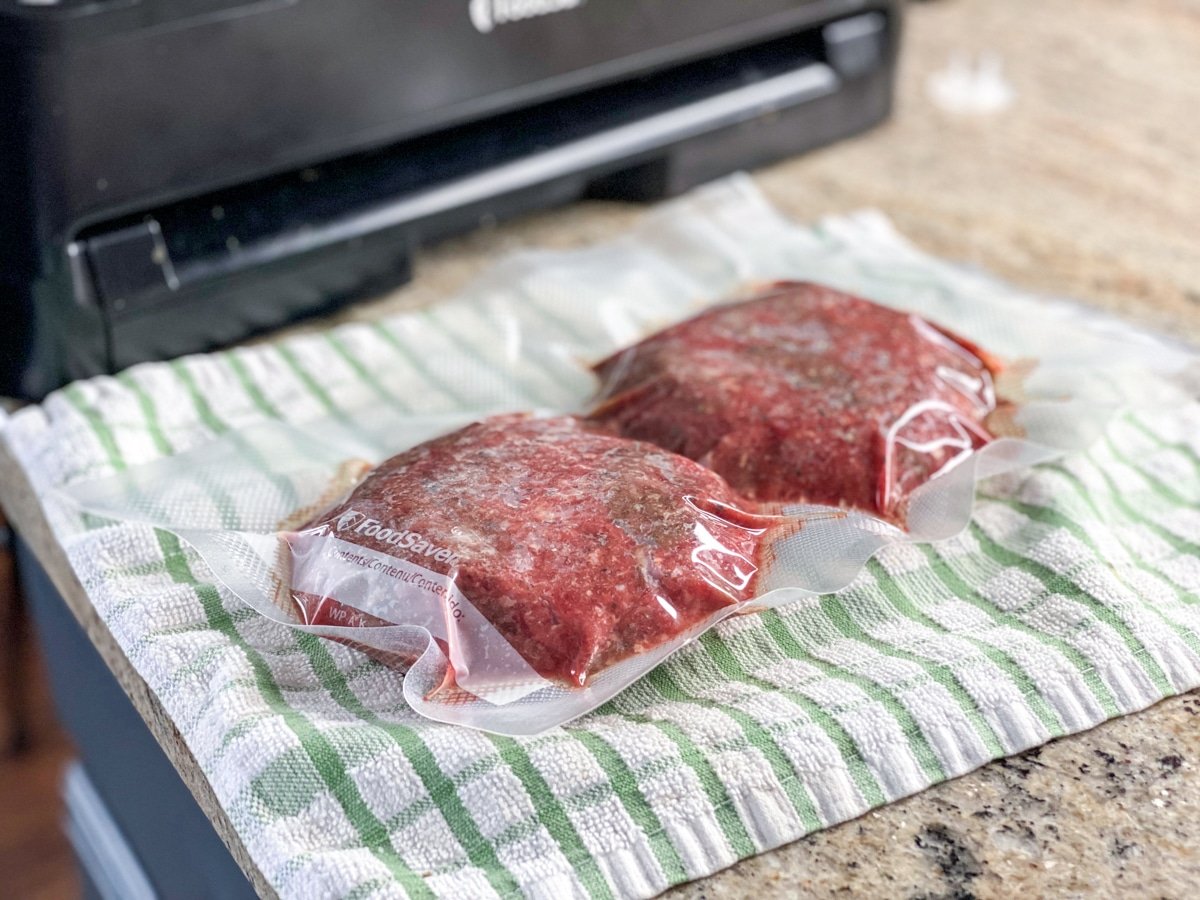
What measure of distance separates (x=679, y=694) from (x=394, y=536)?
138 mm

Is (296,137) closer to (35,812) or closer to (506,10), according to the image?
(506,10)

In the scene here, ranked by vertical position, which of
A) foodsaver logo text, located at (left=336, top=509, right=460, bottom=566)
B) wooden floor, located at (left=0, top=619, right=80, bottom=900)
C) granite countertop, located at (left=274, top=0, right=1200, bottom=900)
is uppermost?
foodsaver logo text, located at (left=336, top=509, right=460, bottom=566)

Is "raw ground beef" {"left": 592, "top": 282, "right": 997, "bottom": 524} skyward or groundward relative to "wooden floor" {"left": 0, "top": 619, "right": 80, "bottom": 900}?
skyward

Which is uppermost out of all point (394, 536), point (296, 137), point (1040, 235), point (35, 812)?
point (296, 137)

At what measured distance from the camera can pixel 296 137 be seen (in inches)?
31.6

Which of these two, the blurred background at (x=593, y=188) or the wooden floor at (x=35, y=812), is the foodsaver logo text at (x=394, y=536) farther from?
the wooden floor at (x=35, y=812)

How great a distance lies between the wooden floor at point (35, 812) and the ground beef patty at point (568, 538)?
106cm

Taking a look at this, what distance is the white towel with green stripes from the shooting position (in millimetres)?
494

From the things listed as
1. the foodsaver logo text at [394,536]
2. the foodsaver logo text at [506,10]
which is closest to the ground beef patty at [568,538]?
the foodsaver logo text at [394,536]

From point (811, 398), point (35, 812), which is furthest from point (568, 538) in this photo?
point (35, 812)

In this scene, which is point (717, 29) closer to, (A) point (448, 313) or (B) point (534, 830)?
(A) point (448, 313)

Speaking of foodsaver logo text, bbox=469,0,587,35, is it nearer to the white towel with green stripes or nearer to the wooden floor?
the white towel with green stripes

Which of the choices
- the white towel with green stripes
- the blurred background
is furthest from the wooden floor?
the white towel with green stripes

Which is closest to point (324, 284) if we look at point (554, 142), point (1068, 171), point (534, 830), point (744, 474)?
point (554, 142)
